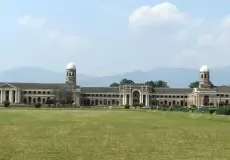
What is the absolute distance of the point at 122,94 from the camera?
177125 millimetres

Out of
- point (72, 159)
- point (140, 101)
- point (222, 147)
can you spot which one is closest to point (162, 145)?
point (222, 147)

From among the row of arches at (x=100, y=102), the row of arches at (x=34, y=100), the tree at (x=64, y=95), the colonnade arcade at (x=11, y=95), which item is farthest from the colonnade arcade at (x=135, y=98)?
the colonnade arcade at (x=11, y=95)

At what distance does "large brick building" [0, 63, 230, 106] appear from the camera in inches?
6639

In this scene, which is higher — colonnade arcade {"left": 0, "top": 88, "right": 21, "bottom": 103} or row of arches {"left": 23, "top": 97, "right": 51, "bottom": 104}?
colonnade arcade {"left": 0, "top": 88, "right": 21, "bottom": 103}

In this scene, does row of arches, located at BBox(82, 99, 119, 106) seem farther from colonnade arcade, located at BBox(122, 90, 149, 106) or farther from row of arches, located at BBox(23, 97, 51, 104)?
row of arches, located at BBox(23, 97, 51, 104)

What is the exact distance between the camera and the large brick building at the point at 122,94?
168625 millimetres

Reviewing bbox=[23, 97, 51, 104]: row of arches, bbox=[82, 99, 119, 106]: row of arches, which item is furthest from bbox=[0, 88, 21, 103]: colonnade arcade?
bbox=[82, 99, 119, 106]: row of arches

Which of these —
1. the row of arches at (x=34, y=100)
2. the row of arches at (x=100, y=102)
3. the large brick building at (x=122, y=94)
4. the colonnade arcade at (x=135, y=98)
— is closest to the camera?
the large brick building at (x=122, y=94)

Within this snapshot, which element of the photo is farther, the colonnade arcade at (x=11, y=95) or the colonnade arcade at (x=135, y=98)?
the colonnade arcade at (x=135, y=98)

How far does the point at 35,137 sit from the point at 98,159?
8058mm

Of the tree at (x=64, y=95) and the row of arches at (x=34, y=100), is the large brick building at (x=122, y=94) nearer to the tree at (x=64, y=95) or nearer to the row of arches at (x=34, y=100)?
the row of arches at (x=34, y=100)

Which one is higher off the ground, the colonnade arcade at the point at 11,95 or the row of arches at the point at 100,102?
the colonnade arcade at the point at 11,95

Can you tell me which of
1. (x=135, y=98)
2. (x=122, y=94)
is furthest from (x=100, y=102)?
(x=135, y=98)

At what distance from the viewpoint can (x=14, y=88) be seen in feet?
562
